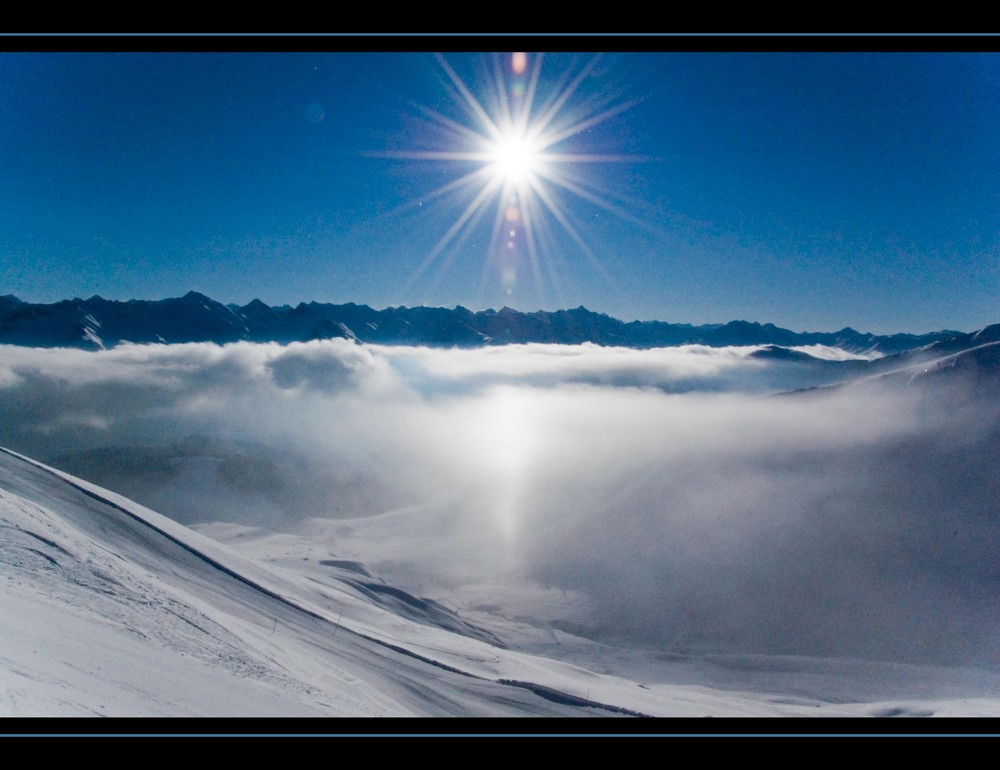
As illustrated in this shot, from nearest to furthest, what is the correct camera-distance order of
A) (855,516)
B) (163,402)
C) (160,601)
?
(160,601)
(855,516)
(163,402)

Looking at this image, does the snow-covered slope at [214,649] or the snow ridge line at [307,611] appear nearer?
the snow-covered slope at [214,649]

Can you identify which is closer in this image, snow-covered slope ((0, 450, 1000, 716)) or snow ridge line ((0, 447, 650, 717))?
snow-covered slope ((0, 450, 1000, 716))

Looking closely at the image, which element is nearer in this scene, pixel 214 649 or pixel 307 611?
pixel 214 649

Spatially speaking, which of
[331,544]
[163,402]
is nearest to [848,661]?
[331,544]

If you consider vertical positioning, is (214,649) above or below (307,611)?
below

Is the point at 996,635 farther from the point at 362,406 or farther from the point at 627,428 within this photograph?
the point at 362,406

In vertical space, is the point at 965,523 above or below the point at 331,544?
above
